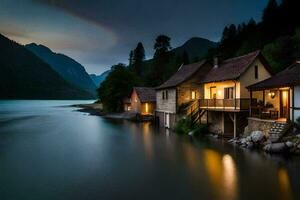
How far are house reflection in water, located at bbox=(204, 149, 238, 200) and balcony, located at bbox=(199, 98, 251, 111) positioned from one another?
604 cm

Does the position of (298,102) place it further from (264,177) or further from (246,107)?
(264,177)

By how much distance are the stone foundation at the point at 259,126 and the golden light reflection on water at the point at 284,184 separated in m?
6.10

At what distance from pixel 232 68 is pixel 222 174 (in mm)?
16203

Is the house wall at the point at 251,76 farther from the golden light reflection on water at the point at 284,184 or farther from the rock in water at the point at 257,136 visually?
the golden light reflection on water at the point at 284,184

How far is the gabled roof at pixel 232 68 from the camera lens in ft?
81.8

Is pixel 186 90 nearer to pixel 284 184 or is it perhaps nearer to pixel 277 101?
pixel 277 101

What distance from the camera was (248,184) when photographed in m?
12.2

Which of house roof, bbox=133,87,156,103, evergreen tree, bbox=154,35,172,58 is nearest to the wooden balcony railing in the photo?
house roof, bbox=133,87,156,103

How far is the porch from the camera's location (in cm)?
2089

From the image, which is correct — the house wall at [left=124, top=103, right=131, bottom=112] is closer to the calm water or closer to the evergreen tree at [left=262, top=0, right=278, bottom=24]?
the calm water

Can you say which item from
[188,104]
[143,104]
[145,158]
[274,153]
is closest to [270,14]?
[143,104]

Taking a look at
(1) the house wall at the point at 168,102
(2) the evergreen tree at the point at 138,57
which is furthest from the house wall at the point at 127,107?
(2) the evergreen tree at the point at 138,57

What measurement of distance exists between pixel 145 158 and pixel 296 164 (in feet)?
32.5

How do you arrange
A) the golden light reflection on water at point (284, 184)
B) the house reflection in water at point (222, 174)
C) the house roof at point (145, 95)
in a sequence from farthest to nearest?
the house roof at point (145, 95) → the house reflection in water at point (222, 174) → the golden light reflection on water at point (284, 184)
